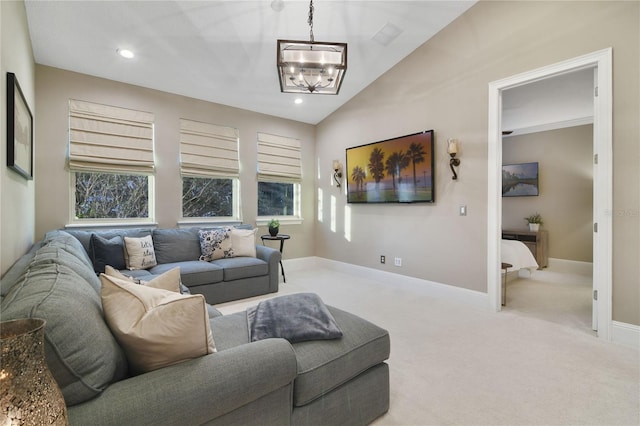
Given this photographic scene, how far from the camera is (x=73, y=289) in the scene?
109cm

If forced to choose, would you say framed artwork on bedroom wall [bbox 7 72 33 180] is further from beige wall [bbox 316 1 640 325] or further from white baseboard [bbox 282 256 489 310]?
beige wall [bbox 316 1 640 325]

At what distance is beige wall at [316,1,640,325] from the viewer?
257 centimetres

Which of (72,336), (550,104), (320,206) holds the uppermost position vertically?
(550,104)

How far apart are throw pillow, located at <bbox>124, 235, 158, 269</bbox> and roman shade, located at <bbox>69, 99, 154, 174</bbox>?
1.09 metres

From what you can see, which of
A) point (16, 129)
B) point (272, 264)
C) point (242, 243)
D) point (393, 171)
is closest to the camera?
point (16, 129)

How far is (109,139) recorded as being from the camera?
12.4 feet

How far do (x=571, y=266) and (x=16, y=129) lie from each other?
741 cm

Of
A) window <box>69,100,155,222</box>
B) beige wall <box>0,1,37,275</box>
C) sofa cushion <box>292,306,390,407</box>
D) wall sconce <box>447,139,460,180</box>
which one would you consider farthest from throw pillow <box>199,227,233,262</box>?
wall sconce <box>447,139,460,180</box>

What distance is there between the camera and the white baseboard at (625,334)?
2.50 metres

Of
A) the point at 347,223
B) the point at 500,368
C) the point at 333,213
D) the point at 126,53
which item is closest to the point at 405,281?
the point at 347,223

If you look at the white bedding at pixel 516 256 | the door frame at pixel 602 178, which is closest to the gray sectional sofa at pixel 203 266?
the white bedding at pixel 516 256

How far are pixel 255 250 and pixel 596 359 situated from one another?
370cm

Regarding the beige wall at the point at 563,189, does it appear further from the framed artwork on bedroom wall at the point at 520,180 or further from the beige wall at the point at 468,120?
the beige wall at the point at 468,120

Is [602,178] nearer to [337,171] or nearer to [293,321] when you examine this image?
[293,321]
